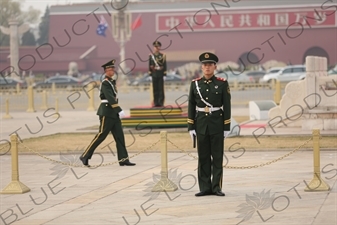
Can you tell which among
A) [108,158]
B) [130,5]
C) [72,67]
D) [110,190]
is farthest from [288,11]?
[110,190]

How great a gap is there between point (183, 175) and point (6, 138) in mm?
8649

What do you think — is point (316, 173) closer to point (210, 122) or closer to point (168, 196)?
point (210, 122)

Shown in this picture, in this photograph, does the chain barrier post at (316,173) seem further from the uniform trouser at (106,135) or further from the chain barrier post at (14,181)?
the uniform trouser at (106,135)

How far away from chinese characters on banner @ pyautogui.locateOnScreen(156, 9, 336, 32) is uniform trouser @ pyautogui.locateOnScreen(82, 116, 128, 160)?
4668cm

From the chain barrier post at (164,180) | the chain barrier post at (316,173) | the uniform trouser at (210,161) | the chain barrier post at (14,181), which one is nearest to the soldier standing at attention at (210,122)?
the uniform trouser at (210,161)

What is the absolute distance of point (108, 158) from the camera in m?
15.2

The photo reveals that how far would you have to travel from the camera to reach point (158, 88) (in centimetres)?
2048

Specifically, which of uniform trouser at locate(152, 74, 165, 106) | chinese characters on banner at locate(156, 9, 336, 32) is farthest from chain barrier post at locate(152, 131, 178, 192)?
chinese characters on banner at locate(156, 9, 336, 32)

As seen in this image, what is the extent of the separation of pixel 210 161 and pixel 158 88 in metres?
9.92

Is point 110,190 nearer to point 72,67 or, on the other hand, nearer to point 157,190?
point 157,190

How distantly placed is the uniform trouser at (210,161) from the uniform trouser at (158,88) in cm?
968

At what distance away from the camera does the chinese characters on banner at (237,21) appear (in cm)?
6056

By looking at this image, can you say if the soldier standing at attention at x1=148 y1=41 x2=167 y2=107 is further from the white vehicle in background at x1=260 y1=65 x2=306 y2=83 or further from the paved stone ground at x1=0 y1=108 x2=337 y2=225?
the white vehicle in background at x1=260 y1=65 x2=306 y2=83

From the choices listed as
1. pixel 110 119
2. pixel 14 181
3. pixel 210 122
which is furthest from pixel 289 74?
pixel 210 122
